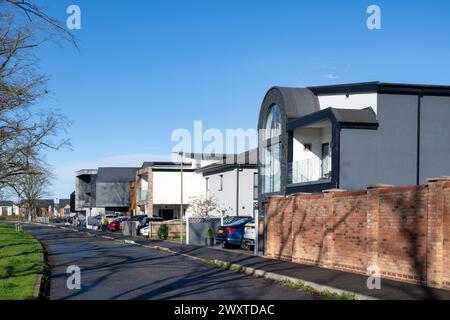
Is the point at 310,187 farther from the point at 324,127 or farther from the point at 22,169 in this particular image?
the point at 22,169

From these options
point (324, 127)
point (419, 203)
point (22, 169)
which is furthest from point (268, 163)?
point (419, 203)

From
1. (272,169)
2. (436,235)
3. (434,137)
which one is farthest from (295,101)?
(436,235)

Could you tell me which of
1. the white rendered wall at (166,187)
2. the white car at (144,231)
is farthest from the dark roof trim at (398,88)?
the white rendered wall at (166,187)

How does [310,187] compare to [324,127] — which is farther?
[324,127]

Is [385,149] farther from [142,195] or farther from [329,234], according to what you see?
[142,195]

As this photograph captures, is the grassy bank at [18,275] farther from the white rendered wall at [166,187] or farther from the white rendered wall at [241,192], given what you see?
the white rendered wall at [166,187]

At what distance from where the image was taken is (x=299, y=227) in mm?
19953

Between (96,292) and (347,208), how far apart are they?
7218 mm

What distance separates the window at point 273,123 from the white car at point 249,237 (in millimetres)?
6803

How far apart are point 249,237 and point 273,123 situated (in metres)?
8.19

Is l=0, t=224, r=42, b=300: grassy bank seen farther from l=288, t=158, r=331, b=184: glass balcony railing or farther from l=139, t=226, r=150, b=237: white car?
l=139, t=226, r=150, b=237: white car

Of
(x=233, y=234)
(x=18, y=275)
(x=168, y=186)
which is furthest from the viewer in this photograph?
(x=168, y=186)

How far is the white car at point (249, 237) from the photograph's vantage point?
27.2 meters

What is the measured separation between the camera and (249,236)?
27.6 metres
